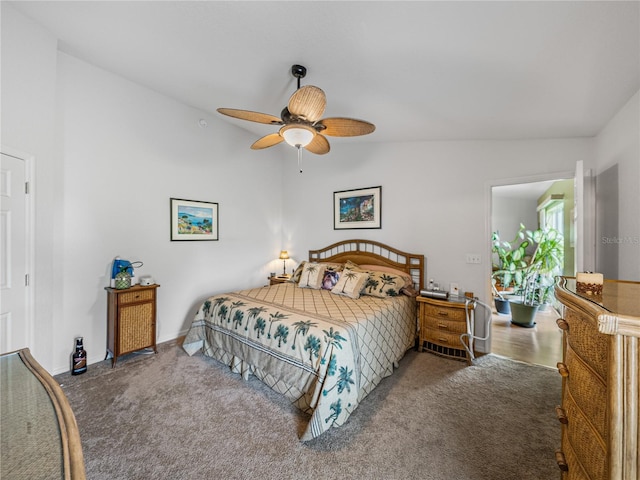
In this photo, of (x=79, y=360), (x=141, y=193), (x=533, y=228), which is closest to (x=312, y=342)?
(x=79, y=360)

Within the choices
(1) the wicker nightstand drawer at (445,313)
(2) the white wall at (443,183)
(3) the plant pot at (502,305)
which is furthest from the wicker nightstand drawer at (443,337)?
(3) the plant pot at (502,305)

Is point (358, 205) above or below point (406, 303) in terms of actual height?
above

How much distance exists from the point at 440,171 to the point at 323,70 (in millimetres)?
2087

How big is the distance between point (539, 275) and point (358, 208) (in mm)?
3214

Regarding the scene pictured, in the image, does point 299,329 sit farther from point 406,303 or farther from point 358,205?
point 358,205

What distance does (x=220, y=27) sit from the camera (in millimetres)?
1963

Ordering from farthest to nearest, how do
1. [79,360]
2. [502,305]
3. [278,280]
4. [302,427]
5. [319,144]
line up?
1. [502,305]
2. [278,280]
3. [319,144]
4. [79,360]
5. [302,427]

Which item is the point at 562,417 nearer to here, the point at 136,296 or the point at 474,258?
the point at 474,258

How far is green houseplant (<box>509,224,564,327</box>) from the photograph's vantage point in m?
4.12

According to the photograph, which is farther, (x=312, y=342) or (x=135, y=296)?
(x=135, y=296)

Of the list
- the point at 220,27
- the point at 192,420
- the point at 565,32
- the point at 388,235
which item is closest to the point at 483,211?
the point at 388,235

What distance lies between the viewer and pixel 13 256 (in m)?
2.03

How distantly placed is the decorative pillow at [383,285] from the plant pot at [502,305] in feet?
8.95

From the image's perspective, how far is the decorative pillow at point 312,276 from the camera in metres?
3.70
